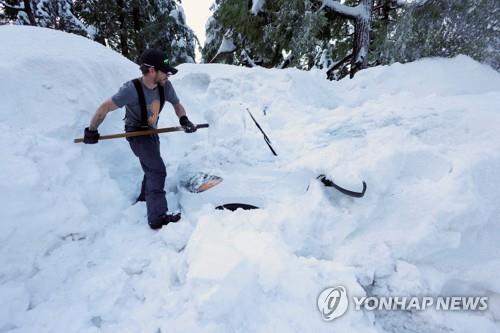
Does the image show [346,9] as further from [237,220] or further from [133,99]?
[237,220]

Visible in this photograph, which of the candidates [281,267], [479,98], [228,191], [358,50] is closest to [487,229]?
[281,267]

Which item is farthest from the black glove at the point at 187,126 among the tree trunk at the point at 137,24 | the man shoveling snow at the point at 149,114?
the tree trunk at the point at 137,24

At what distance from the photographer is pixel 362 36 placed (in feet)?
30.6

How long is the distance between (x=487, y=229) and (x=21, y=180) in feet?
12.5

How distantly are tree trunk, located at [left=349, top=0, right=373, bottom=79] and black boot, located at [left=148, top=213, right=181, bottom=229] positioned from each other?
8121 millimetres

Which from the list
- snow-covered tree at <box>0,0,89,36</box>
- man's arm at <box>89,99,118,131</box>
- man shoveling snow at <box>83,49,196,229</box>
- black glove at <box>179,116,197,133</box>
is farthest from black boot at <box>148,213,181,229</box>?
snow-covered tree at <box>0,0,89,36</box>

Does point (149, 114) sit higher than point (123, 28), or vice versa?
point (123, 28)

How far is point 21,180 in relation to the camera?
238 cm

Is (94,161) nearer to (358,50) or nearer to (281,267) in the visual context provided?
(281,267)

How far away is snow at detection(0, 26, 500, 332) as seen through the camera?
76.2 inches

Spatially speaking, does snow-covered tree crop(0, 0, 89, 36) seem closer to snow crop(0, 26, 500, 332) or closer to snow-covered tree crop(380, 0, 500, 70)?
snow crop(0, 26, 500, 332)

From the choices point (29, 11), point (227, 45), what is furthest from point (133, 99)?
point (29, 11)

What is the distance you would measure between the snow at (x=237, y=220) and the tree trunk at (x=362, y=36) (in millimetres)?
5854

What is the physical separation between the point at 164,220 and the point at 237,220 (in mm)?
787
